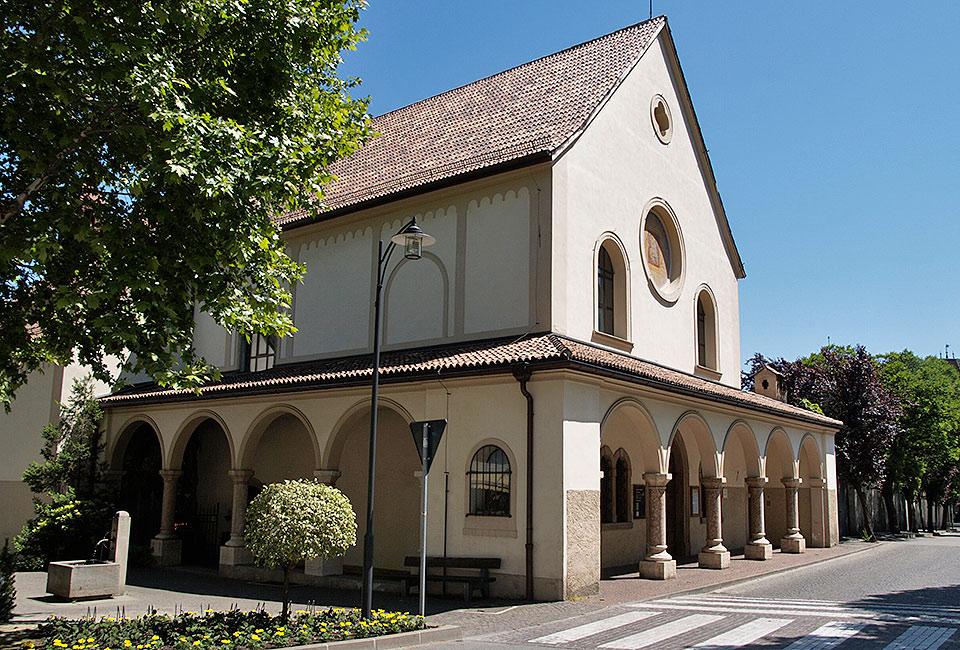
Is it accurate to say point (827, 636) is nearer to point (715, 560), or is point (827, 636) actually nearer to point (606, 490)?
point (715, 560)

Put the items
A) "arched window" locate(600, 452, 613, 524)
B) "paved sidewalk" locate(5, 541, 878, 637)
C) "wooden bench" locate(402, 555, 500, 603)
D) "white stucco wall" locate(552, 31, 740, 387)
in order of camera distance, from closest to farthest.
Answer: "paved sidewalk" locate(5, 541, 878, 637), "wooden bench" locate(402, 555, 500, 603), "white stucco wall" locate(552, 31, 740, 387), "arched window" locate(600, 452, 613, 524)

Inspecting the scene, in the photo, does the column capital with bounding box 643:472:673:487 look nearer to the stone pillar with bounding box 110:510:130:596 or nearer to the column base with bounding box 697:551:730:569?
the column base with bounding box 697:551:730:569

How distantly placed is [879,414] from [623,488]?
2225 centimetres

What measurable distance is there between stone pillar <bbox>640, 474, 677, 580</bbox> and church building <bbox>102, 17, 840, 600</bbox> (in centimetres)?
6

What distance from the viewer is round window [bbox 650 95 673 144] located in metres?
22.1

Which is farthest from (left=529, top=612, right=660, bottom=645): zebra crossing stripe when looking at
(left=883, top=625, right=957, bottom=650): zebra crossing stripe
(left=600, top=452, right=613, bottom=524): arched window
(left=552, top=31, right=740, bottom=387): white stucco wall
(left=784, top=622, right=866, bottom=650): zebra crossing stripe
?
(left=600, top=452, right=613, bottom=524): arched window

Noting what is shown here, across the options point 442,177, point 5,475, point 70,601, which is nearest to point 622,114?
point 442,177

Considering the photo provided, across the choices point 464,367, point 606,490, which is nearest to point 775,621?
point 464,367

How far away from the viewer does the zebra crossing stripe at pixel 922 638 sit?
9.82 meters

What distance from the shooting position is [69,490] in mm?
22375

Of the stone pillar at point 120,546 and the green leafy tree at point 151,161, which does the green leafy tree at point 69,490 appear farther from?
the green leafy tree at point 151,161

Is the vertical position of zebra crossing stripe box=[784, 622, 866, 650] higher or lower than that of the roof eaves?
lower

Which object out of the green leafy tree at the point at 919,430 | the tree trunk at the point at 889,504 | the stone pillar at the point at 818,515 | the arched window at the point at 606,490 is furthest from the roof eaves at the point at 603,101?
the tree trunk at the point at 889,504

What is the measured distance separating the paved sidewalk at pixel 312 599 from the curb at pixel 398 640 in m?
0.46
